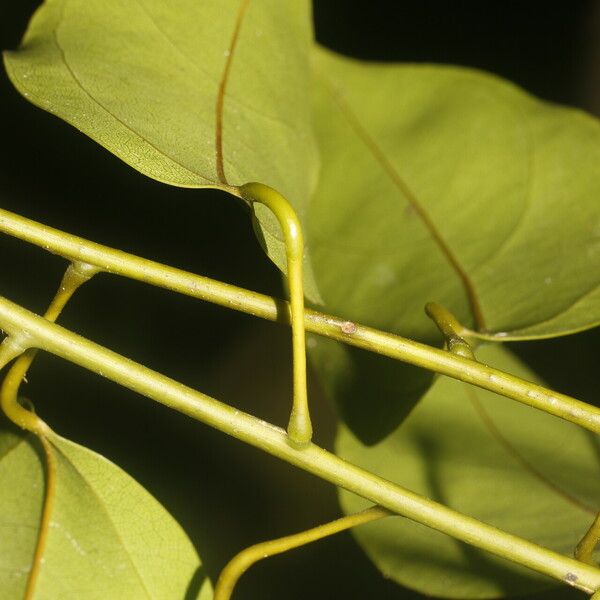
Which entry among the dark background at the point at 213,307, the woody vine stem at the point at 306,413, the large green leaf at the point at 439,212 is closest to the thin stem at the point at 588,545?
the woody vine stem at the point at 306,413

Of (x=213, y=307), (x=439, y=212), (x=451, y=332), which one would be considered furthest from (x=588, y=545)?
(x=213, y=307)

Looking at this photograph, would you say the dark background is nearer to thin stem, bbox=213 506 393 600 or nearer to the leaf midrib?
the leaf midrib

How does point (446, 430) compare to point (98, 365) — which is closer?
point (98, 365)

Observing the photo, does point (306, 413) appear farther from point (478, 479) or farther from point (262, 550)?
point (478, 479)

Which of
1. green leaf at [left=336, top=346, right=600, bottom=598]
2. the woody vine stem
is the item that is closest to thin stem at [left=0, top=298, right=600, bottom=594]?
the woody vine stem

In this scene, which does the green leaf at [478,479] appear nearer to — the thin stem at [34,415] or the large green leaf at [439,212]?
the large green leaf at [439,212]

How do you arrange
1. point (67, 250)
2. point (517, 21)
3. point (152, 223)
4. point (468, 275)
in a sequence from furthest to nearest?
1. point (517, 21)
2. point (152, 223)
3. point (468, 275)
4. point (67, 250)

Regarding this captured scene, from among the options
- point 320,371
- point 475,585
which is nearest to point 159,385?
point 320,371

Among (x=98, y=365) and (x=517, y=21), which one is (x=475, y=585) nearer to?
(x=98, y=365)
